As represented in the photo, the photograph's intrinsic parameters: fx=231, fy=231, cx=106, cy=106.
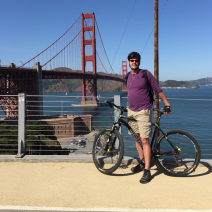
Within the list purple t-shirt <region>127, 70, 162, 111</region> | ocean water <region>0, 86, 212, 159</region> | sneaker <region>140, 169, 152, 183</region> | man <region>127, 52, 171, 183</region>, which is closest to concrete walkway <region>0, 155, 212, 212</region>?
sneaker <region>140, 169, 152, 183</region>

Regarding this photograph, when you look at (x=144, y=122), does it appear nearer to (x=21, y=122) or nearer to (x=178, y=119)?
(x=21, y=122)

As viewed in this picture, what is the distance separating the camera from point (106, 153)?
292cm

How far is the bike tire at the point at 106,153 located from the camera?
2693 mm

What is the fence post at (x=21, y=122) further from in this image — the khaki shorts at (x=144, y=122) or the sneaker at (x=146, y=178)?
the sneaker at (x=146, y=178)

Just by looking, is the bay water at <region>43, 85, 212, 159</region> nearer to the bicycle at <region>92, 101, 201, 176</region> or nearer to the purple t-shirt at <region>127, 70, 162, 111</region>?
the bicycle at <region>92, 101, 201, 176</region>

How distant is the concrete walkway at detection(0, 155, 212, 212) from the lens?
6.67ft

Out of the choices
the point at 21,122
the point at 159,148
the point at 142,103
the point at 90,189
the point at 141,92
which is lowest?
the point at 90,189

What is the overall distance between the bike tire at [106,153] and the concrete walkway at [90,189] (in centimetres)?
10

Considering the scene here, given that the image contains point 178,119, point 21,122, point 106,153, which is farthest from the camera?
point 178,119

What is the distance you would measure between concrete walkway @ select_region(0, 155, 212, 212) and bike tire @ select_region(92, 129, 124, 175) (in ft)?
0.32

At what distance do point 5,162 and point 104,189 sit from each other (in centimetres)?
156

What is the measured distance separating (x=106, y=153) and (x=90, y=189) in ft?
2.08

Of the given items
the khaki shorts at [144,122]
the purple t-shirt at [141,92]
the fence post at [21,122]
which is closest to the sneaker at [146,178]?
the khaki shorts at [144,122]

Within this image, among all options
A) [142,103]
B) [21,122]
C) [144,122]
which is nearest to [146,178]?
[144,122]
